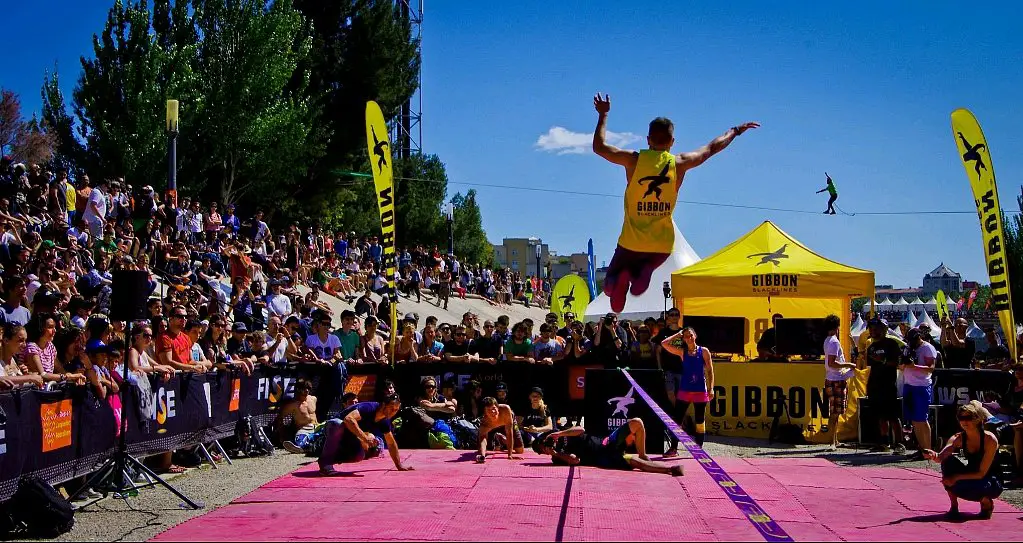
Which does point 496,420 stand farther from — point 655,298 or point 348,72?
point 348,72

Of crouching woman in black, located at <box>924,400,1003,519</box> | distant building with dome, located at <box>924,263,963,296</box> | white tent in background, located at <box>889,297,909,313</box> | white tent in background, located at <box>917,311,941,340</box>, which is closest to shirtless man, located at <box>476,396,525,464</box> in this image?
crouching woman in black, located at <box>924,400,1003,519</box>

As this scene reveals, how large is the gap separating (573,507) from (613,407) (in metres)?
3.36

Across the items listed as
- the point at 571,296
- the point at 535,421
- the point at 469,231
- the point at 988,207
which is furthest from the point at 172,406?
the point at 469,231

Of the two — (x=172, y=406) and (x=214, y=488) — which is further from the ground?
(x=172, y=406)

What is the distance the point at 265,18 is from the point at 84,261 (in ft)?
53.2

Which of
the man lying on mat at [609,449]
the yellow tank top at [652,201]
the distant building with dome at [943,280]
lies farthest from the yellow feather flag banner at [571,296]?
the distant building with dome at [943,280]

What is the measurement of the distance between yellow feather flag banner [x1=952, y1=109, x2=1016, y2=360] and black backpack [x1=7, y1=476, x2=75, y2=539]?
439 inches

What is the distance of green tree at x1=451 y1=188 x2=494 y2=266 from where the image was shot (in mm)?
55031

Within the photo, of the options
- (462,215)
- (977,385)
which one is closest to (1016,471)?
(977,385)

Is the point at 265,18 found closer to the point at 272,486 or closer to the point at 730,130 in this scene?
the point at 272,486

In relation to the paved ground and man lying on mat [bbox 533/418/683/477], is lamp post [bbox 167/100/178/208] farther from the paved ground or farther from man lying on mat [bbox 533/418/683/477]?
man lying on mat [bbox 533/418/683/477]

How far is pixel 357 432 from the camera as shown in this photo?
392 inches

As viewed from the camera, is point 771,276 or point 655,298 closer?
point 771,276

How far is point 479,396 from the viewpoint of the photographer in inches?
511
